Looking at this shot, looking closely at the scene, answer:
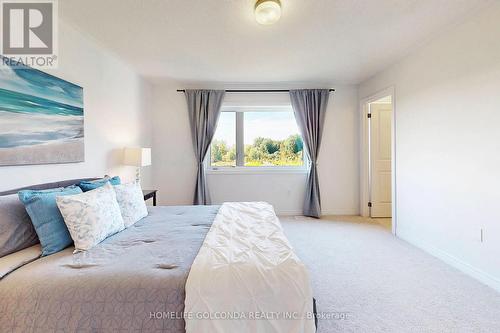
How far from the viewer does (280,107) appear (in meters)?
4.45

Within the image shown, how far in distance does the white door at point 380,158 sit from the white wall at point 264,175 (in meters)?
0.31

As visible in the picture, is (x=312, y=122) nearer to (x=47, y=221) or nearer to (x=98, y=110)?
(x=98, y=110)

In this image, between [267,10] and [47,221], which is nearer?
[47,221]

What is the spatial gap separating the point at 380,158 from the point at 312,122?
52.2 inches

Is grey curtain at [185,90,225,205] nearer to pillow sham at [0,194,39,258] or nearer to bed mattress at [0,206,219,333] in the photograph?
pillow sham at [0,194,39,258]

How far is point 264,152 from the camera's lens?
14.8 feet

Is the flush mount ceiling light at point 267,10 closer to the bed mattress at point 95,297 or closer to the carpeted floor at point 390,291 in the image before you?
the bed mattress at point 95,297

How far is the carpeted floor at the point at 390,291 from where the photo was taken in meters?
1.67

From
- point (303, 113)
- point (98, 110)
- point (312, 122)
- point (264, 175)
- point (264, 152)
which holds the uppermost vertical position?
point (303, 113)

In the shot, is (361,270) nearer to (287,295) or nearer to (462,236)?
(462,236)

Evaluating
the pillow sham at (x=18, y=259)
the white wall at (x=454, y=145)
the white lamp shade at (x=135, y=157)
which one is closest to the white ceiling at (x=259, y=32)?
the white wall at (x=454, y=145)

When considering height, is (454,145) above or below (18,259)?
above

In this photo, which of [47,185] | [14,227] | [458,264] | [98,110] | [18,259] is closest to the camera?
[18,259]

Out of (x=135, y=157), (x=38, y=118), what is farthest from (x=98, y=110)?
(x=38, y=118)
